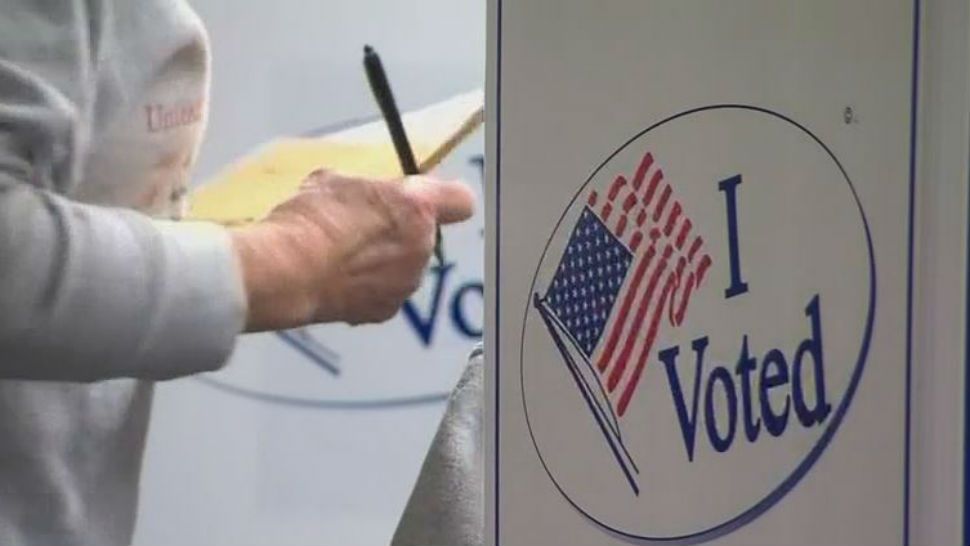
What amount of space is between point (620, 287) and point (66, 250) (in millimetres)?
266

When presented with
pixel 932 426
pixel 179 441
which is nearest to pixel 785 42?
pixel 932 426

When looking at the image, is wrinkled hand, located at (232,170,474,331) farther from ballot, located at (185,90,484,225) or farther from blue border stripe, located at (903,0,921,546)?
blue border stripe, located at (903,0,921,546)

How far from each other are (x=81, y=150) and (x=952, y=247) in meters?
0.42

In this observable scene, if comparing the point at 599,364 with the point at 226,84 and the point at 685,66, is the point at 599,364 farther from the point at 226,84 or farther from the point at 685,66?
the point at 226,84

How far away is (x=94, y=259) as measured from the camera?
0.60 meters

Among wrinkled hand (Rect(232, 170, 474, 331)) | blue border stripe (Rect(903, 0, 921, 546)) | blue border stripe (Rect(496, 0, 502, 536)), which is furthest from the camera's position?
wrinkled hand (Rect(232, 170, 474, 331))

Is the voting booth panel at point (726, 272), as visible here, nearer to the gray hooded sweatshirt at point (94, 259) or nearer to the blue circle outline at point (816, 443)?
the blue circle outline at point (816, 443)

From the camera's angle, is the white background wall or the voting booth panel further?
the white background wall

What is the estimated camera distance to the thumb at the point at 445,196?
75 cm

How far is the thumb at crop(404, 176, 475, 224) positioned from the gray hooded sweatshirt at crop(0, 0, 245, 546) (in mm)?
135

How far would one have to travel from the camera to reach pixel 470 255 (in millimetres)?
769

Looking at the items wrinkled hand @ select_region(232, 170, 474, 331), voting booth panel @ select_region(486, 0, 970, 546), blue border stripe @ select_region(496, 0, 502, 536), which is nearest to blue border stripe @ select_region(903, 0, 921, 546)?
voting booth panel @ select_region(486, 0, 970, 546)

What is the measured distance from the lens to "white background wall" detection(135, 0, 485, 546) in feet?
2.44

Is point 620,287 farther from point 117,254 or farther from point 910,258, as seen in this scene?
point 117,254
